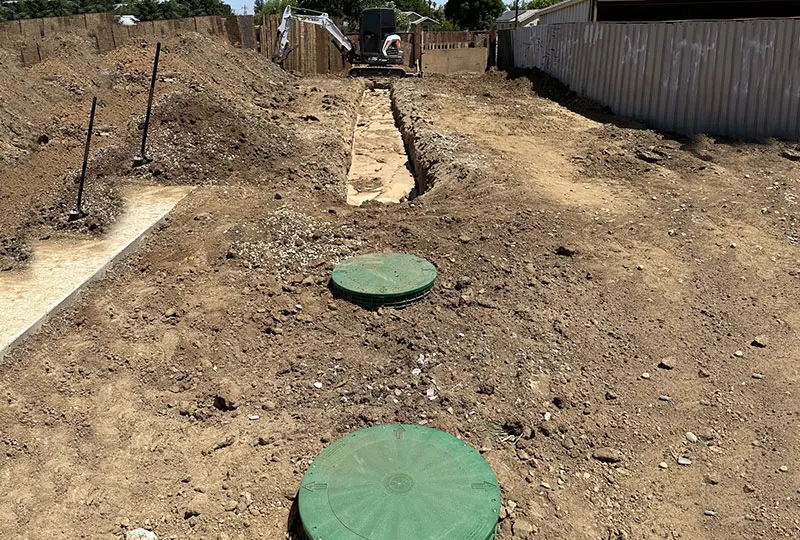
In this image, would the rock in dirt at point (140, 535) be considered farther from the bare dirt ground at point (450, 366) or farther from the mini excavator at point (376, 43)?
the mini excavator at point (376, 43)

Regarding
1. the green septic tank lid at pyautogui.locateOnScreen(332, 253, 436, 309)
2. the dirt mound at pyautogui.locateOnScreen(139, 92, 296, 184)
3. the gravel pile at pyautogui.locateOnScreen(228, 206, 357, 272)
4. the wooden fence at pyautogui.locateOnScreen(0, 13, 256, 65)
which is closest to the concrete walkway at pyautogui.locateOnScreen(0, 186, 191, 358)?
the gravel pile at pyautogui.locateOnScreen(228, 206, 357, 272)

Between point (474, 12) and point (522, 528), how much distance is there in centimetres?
6179

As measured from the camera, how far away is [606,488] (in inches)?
137

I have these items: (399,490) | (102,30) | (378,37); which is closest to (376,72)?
(378,37)

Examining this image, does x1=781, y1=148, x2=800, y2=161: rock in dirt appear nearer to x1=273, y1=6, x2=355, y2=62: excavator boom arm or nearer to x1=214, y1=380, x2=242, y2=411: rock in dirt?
x1=214, y1=380, x2=242, y2=411: rock in dirt

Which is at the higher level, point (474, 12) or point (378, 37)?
point (474, 12)

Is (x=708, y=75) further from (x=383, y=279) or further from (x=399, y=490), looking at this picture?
(x=399, y=490)

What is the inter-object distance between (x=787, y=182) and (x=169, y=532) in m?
8.75

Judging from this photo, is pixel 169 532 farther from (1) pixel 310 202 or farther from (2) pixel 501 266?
(1) pixel 310 202

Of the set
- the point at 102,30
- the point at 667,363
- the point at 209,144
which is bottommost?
the point at 667,363

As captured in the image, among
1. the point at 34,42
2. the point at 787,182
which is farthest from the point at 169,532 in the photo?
the point at 34,42

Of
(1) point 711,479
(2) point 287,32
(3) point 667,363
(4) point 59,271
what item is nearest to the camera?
(1) point 711,479

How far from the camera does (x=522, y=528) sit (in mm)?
3146

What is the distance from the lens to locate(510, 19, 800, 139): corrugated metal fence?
34.9 feet
